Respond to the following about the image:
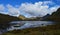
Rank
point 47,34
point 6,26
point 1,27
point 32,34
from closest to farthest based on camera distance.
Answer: point 47,34 → point 32,34 → point 1,27 → point 6,26

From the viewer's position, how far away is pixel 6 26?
31297mm

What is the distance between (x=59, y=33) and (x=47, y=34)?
153 centimetres

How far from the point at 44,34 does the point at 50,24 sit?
705cm

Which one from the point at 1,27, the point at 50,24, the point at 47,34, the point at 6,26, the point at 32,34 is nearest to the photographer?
the point at 47,34

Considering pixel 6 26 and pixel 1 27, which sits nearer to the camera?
pixel 1 27

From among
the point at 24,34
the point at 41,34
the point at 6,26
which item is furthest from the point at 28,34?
the point at 6,26

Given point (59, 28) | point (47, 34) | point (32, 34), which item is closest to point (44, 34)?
point (47, 34)

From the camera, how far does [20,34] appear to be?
19594 millimetres

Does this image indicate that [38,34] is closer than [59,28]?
Yes

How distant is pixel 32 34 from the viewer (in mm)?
19078

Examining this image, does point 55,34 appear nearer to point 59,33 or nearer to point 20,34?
point 59,33

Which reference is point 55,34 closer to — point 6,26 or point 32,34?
point 32,34

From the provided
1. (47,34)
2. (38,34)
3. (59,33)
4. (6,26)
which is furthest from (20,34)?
(6,26)

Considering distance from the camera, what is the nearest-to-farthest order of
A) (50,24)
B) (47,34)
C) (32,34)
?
1. (47,34)
2. (32,34)
3. (50,24)
